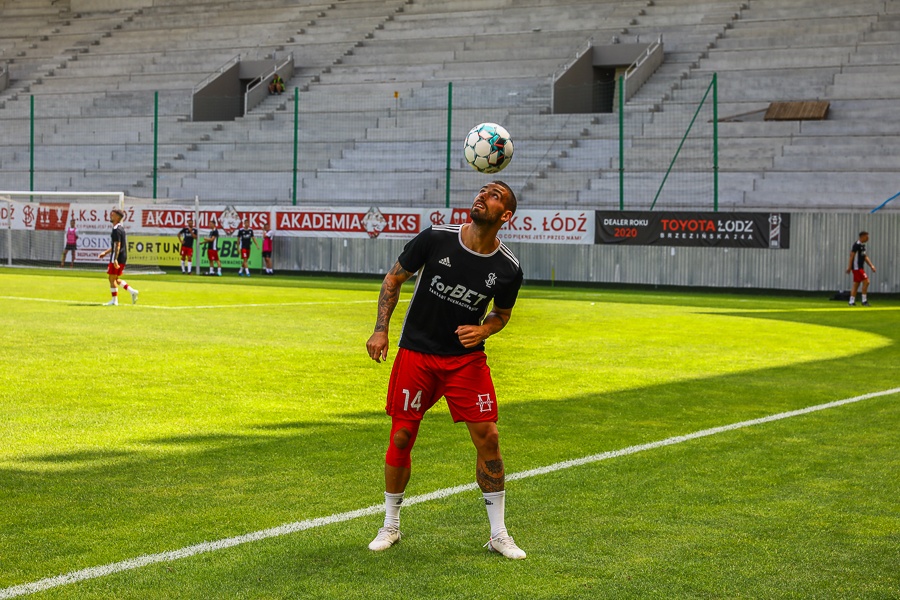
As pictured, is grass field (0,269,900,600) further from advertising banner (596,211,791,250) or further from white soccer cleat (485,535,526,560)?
advertising banner (596,211,791,250)

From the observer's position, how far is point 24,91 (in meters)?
55.8

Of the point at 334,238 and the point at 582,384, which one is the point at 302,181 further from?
the point at 582,384

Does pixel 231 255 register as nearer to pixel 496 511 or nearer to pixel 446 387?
pixel 446 387

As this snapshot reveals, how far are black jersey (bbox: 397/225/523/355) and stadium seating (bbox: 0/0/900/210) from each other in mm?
32067

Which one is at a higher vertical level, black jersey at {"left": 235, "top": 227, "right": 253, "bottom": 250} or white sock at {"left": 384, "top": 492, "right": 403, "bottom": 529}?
black jersey at {"left": 235, "top": 227, "right": 253, "bottom": 250}

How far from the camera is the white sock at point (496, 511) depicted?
628cm

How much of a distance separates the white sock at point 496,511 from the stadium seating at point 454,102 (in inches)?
1271

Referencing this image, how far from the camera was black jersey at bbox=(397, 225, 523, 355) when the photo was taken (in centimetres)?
641

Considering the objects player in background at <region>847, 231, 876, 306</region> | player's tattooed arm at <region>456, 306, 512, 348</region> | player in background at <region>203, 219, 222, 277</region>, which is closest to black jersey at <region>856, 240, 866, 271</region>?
player in background at <region>847, 231, 876, 306</region>

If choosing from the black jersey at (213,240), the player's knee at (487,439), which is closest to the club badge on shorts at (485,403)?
the player's knee at (487,439)

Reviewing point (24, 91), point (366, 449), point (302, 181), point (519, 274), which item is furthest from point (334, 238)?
point (519, 274)

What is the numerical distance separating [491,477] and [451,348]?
0.72 meters

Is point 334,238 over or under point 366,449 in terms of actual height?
over

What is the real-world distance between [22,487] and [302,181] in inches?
1483
